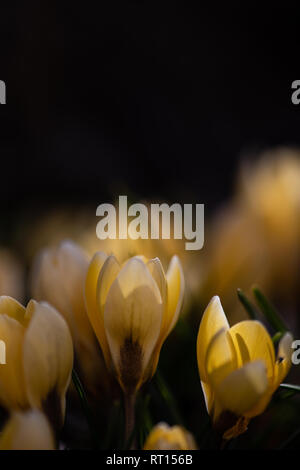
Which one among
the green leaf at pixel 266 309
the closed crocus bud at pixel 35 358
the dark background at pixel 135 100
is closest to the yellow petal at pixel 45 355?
the closed crocus bud at pixel 35 358

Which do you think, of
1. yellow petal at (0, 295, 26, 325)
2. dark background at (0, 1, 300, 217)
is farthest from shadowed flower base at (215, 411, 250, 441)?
dark background at (0, 1, 300, 217)

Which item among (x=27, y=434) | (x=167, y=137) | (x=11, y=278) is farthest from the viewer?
(x=167, y=137)

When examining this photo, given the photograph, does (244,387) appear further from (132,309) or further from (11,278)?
(11,278)

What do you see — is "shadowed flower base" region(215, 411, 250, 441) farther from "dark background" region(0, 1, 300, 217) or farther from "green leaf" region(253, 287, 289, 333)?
"dark background" region(0, 1, 300, 217)

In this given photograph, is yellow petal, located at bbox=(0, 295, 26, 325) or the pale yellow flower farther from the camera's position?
the pale yellow flower

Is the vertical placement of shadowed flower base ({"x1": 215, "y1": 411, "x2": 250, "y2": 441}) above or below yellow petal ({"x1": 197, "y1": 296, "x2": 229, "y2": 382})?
below

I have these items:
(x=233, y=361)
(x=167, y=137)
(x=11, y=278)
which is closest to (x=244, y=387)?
(x=233, y=361)

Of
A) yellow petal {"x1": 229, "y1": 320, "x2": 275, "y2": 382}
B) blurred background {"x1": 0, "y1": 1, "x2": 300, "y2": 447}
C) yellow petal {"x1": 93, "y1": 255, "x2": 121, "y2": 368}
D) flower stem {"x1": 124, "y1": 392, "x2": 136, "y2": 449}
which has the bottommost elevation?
flower stem {"x1": 124, "y1": 392, "x2": 136, "y2": 449}
